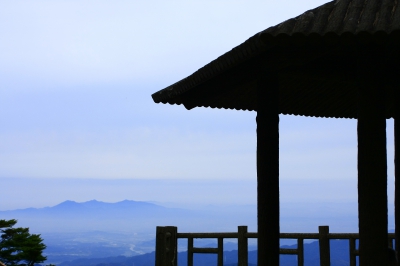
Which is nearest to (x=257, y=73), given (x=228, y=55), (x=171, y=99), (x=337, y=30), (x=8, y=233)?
(x=228, y=55)

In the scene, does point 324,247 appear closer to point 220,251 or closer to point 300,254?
point 300,254

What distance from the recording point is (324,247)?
10.4 m

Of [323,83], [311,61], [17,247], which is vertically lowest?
[17,247]

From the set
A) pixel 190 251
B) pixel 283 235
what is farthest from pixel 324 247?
pixel 190 251

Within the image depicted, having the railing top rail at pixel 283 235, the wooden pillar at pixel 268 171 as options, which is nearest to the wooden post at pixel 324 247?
the railing top rail at pixel 283 235

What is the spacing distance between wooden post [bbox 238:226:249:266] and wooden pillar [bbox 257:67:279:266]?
447cm

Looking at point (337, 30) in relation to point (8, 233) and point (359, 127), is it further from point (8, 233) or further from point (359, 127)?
point (8, 233)

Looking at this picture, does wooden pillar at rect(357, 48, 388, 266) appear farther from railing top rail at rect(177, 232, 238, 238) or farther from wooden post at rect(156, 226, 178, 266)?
wooden post at rect(156, 226, 178, 266)

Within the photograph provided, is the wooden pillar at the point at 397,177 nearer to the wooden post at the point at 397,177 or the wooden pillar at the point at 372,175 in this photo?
the wooden post at the point at 397,177

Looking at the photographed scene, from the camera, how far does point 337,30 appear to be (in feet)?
13.6

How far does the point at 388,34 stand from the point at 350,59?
5.16 ft

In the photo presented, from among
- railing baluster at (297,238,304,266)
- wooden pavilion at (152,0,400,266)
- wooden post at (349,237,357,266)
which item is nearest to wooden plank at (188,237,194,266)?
railing baluster at (297,238,304,266)

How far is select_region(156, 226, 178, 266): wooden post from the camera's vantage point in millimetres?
9922

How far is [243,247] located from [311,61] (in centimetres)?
542
